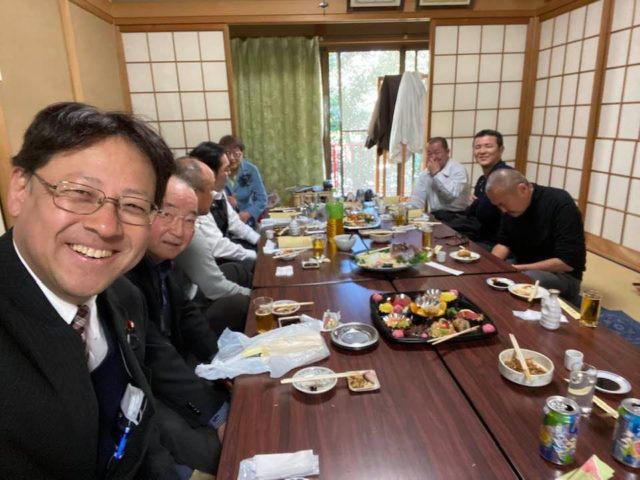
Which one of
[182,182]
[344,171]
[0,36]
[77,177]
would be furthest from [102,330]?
[344,171]

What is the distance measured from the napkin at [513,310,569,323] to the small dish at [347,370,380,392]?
642 mm

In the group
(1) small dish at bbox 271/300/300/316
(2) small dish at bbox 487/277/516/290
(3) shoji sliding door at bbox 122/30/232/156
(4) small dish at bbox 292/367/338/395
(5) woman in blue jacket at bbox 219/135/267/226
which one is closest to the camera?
(4) small dish at bbox 292/367/338/395

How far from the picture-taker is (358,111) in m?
5.80

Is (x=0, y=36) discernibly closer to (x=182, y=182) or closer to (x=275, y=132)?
Answer: (x=182, y=182)

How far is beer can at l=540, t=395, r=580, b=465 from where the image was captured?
79 cm

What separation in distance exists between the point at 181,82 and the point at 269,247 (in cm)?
311

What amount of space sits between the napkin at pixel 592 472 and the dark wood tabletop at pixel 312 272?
112 centimetres

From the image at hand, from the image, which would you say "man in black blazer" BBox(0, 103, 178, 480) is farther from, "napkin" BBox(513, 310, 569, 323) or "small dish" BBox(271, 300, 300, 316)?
"napkin" BBox(513, 310, 569, 323)

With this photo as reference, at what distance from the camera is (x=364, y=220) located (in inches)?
114

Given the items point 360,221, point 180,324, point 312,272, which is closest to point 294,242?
point 312,272

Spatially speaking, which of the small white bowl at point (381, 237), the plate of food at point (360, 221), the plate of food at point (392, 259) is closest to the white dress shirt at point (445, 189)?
the plate of food at point (360, 221)

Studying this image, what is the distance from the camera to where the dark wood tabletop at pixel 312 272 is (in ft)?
6.10

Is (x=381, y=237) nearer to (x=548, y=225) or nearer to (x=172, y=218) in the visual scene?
(x=548, y=225)

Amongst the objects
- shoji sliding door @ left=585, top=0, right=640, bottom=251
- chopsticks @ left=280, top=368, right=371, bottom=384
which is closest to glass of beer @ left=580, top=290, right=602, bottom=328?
chopsticks @ left=280, top=368, right=371, bottom=384
